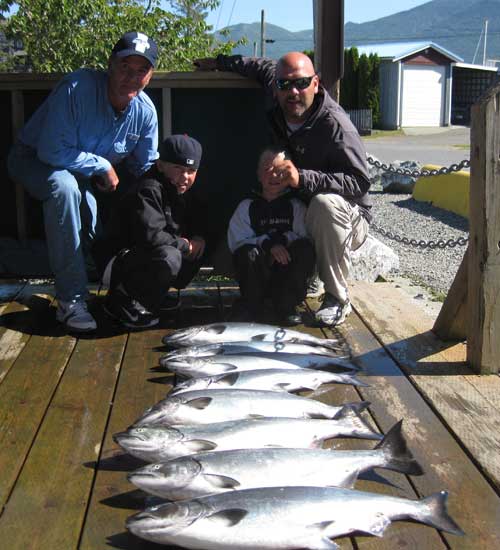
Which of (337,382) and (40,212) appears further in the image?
(40,212)

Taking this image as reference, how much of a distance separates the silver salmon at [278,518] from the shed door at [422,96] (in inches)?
1794

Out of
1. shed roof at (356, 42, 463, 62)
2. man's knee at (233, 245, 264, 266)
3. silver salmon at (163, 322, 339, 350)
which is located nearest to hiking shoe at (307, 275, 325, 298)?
man's knee at (233, 245, 264, 266)

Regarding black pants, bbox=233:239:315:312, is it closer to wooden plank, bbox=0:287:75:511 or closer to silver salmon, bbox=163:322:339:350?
silver salmon, bbox=163:322:339:350

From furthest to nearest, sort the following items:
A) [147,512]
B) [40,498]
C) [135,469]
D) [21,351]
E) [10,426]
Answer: [21,351] → [10,426] → [135,469] → [40,498] → [147,512]

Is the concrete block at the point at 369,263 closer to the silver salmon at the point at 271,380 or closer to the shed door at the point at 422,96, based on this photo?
the silver salmon at the point at 271,380

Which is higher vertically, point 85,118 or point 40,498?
point 85,118

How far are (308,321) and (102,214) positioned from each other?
179cm

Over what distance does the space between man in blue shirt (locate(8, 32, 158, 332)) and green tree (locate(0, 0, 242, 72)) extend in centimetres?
667

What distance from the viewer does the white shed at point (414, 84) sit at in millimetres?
46562

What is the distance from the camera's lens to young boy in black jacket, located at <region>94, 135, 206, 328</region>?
464 cm

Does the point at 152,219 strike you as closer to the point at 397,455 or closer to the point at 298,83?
the point at 298,83

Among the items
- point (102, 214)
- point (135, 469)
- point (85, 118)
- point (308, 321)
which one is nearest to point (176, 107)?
point (102, 214)

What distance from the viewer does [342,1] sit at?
5602 millimetres

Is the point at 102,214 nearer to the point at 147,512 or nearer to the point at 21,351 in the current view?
the point at 21,351
